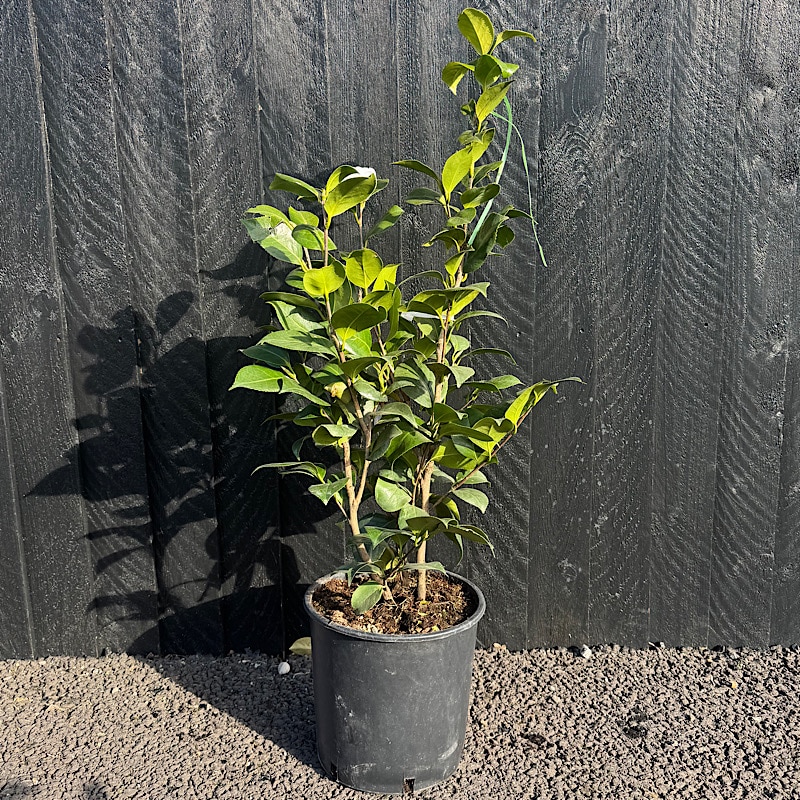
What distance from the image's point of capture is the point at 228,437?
2.11 metres

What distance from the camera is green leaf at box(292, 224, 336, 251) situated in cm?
164

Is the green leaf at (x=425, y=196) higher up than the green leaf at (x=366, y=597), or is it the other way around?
the green leaf at (x=425, y=196)

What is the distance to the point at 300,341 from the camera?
161 centimetres

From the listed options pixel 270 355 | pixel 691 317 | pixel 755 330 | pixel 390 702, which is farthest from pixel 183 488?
pixel 755 330

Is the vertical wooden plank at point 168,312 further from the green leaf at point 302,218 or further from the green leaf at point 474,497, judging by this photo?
the green leaf at point 474,497

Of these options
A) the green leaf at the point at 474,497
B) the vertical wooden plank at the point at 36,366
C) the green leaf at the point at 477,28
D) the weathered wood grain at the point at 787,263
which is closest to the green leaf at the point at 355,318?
the green leaf at the point at 474,497

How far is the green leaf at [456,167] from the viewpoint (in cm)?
161

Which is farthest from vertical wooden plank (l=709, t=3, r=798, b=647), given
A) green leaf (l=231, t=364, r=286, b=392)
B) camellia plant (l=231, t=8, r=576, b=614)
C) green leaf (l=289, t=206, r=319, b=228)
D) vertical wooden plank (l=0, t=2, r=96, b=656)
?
vertical wooden plank (l=0, t=2, r=96, b=656)

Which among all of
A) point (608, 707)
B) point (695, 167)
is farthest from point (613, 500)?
point (695, 167)

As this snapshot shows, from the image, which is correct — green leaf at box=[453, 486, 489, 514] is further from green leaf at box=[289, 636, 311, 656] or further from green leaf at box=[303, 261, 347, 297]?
green leaf at box=[289, 636, 311, 656]

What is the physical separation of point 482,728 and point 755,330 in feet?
4.02

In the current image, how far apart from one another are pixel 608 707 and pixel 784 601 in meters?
0.63

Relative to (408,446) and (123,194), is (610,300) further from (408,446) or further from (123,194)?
(123,194)

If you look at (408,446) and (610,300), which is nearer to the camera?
(408,446)
